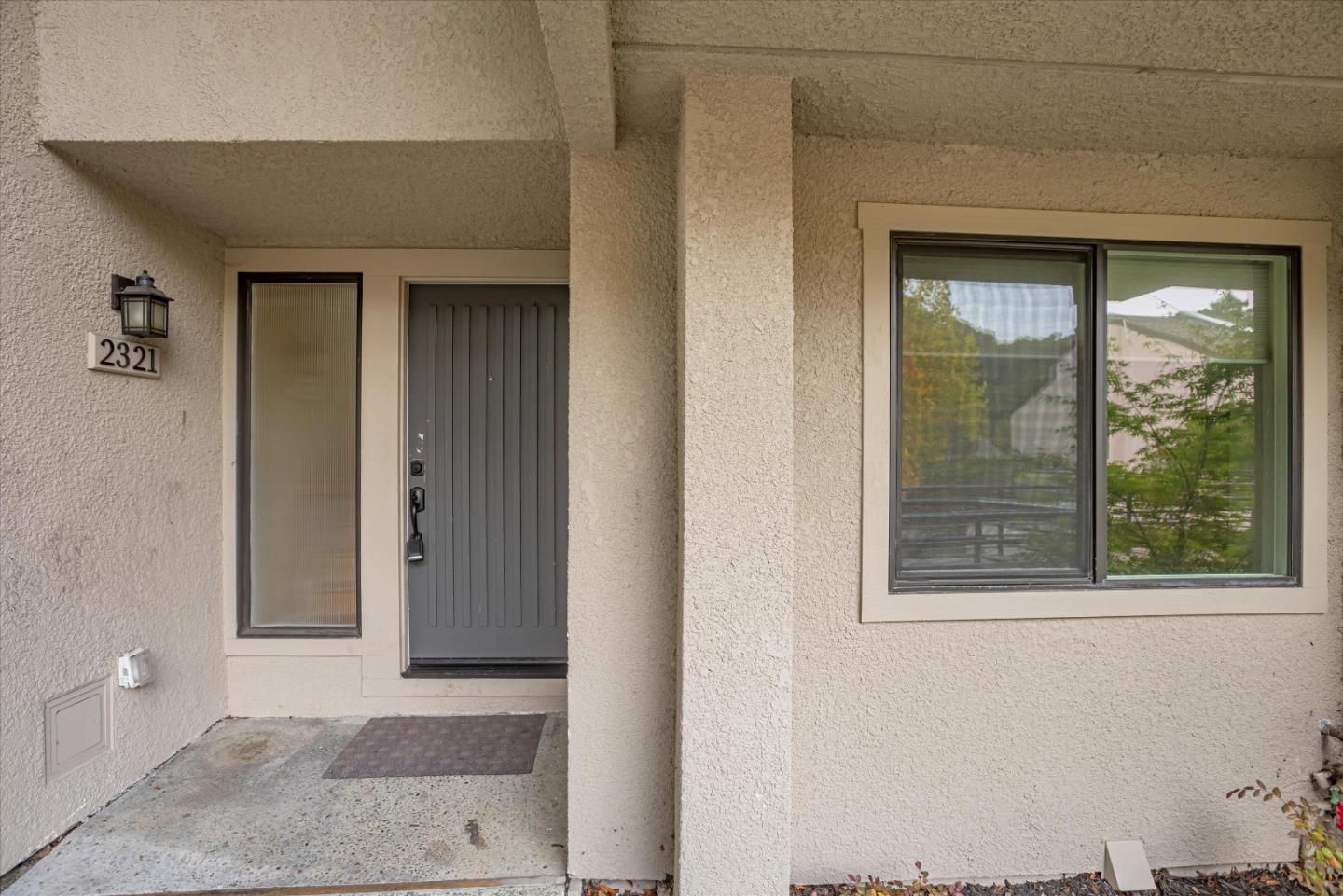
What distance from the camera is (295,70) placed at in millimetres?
1898

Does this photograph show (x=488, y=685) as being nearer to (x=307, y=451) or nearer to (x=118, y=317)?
(x=307, y=451)

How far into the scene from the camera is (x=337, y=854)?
6.21 ft

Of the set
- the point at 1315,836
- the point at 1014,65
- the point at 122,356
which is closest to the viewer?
the point at 1014,65

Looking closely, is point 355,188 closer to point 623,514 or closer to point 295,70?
point 295,70

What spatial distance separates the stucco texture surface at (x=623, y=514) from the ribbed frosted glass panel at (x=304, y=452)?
1746 millimetres

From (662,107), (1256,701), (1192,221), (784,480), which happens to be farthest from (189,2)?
(1256,701)

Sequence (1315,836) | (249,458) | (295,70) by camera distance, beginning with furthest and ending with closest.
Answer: (249,458) < (295,70) < (1315,836)

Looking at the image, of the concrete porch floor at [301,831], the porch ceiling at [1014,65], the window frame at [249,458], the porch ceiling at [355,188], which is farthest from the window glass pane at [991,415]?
the window frame at [249,458]

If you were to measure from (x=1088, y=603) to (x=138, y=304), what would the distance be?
3.91 m

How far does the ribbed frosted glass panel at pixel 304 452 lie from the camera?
289cm

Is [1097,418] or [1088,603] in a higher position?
[1097,418]

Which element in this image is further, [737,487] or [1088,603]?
[1088,603]

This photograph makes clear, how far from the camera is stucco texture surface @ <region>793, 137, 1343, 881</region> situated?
193 cm

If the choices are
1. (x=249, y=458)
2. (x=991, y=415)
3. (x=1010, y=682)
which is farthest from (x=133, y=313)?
(x=1010, y=682)
